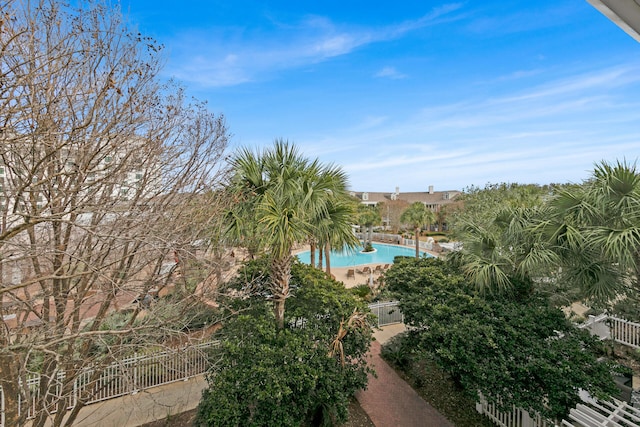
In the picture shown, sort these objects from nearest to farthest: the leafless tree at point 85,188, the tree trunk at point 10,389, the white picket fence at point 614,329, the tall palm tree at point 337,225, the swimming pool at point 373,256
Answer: the leafless tree at point 85,188 < the tree trunk at point 10,389 < the tall palm tree at point 337,225 < the white picket fence at point 614,329 < the swimming pool at point 373,256

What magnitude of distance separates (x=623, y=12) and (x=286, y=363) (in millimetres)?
5681

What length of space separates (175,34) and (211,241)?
4.39 metres

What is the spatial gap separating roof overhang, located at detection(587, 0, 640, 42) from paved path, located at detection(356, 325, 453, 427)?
691cm

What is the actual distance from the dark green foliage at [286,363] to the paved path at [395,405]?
4.72 feet

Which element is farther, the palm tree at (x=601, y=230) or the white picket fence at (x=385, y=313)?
the white picket fence at (x=385, y=313)

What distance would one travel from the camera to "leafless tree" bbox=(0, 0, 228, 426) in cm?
361

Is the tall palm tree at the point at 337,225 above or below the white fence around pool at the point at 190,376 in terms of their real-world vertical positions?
above

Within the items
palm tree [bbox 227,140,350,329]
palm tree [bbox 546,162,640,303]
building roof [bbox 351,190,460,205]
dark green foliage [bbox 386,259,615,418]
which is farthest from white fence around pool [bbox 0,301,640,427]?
building roof [bbox 351,190,460,205]

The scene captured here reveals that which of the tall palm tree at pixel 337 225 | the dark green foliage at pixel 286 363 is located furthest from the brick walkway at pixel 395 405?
the tall palm tree at pixel 337 225

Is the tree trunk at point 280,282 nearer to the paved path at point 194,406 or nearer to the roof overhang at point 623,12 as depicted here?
the paved path at point 194,406

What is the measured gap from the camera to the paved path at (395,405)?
256 inches

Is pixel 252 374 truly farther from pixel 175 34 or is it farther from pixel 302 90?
pixel 302 90

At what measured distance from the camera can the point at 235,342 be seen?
17.5 feet

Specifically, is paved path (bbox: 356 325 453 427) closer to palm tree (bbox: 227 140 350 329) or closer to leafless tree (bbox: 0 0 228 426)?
palm tree (bbox: 227 140 350 329)
